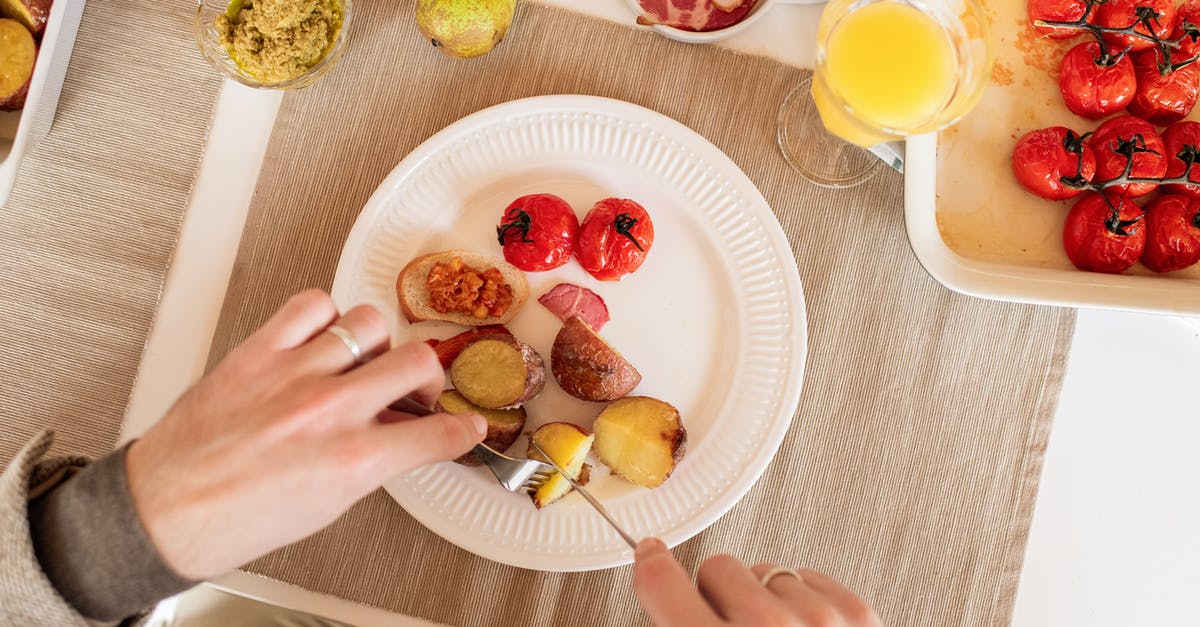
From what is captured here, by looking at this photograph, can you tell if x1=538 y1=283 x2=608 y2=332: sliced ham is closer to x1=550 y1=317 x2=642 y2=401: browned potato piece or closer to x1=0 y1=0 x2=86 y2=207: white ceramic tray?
x1=550 y1=317 x2=642 y2=401: browned potato piece

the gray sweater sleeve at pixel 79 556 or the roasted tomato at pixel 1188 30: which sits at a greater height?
the roasted tomato at pixel 1188 30

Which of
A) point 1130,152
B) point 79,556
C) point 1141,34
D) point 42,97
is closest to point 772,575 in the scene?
point 79,556

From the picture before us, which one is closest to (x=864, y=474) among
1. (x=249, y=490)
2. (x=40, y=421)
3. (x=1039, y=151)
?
(x=1039, y=151)

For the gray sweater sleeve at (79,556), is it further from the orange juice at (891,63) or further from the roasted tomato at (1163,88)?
the roasted tomato at (1163,88)

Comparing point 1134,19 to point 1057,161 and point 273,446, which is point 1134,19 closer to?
point 1057,161

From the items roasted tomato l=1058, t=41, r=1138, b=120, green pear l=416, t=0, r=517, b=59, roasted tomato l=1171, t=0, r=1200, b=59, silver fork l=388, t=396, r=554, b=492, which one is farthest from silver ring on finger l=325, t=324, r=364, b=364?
roasted tomato l=1171, t=0, r=1200, b=59

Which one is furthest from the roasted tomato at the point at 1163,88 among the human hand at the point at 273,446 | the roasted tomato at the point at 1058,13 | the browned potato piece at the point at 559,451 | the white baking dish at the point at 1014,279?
the human hand at the point at 273,446

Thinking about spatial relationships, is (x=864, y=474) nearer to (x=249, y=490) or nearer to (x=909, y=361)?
(x=909, y=361)
